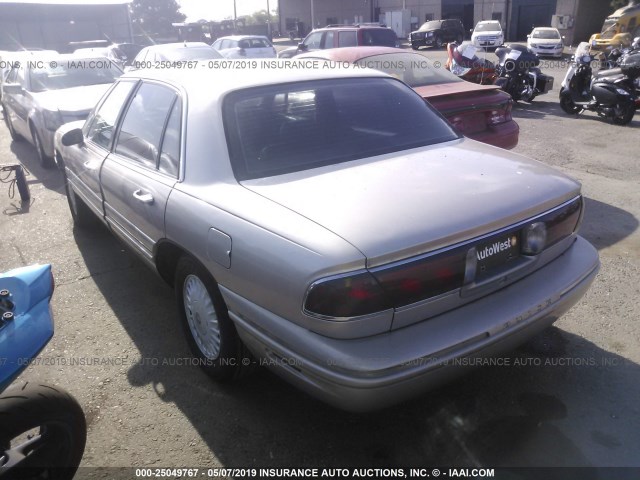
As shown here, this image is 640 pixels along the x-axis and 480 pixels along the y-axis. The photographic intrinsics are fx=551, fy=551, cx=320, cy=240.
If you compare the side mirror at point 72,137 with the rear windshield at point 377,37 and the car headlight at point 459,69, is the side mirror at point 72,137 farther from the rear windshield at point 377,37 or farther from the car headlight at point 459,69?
the rear windshield at point 377,37

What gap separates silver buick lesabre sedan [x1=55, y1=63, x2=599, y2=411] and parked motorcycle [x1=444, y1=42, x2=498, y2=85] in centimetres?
954

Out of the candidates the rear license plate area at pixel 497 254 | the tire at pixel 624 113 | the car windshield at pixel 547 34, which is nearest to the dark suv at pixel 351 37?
the tire at pixel 624 113

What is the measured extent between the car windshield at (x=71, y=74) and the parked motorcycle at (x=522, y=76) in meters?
8.09

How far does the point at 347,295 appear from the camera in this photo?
213cm

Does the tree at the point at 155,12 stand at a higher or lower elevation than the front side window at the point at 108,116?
higher

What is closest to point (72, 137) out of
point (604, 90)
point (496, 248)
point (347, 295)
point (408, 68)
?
point (347, 295)

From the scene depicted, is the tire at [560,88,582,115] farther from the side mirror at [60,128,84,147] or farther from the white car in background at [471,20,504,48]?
the white car in background at [471,20,504,48]

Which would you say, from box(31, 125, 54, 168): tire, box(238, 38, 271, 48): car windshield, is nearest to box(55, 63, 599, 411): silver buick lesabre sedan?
box(31, 125, 54, 168): tire

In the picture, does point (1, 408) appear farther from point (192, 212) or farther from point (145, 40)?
point (145, 40)

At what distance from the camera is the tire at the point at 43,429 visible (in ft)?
7.06

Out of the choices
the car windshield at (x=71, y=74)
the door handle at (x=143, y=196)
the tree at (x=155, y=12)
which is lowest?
the door handle at (x=143, y=196)

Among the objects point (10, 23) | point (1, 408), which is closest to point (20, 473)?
point (1, 408)

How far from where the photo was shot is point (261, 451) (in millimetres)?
2666

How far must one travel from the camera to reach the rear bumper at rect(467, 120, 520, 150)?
5.62 m
